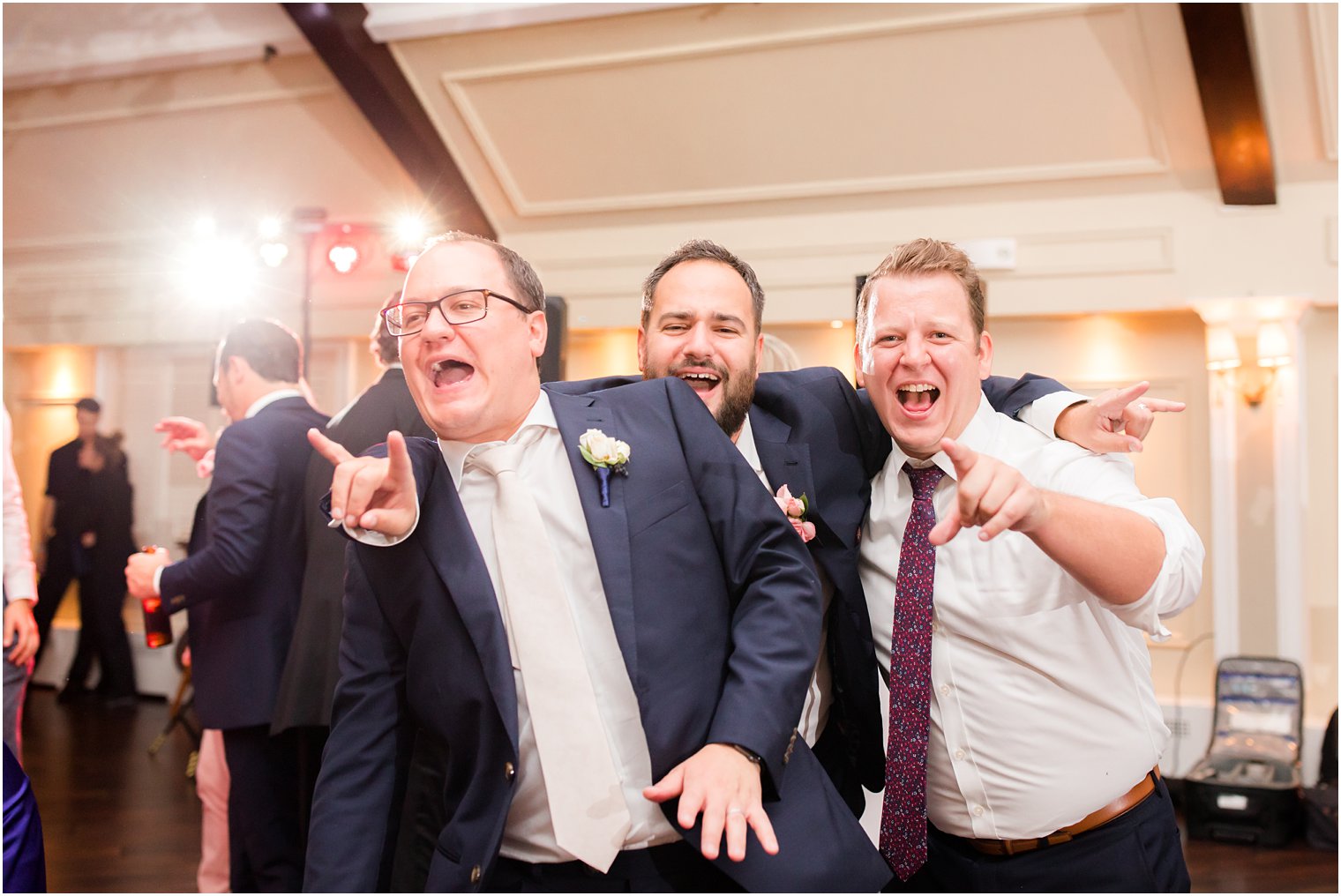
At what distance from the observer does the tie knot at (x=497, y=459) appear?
1.48 metres

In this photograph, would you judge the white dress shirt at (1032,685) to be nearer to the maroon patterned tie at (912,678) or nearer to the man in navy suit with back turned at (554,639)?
the maroon patterned tie at (912,678)

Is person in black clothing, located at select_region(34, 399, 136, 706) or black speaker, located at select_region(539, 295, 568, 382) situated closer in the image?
black speaker, located at select_region(539, 295, 568, 382)

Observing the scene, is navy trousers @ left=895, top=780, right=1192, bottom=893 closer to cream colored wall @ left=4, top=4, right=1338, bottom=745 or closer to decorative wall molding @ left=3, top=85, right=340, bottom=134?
cream colored wall @ left=4, top=4, right=1338, bottom=745

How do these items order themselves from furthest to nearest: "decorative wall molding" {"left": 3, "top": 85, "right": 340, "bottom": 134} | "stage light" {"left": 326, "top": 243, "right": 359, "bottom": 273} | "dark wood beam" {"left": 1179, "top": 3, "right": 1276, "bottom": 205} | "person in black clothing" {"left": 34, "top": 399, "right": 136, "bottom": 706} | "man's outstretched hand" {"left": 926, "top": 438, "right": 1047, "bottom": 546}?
"person in black clothing" {"left": 34, "top": 399, "right": 136, "bottom": 706}, "stage light" {"left": 326, "top": 243, "right": 359, "bottom": 273}, "decorative wall molding" {"left": 3, "top": 85, "right": 340, "bottom": 134}, "dark wood beam" {"left": 1179, "top": 3, "right": 1276, "bottom": 205}, "man's outstretched hand" {"left": 926, "top": 438, "right": 1047, "bottom": 546}

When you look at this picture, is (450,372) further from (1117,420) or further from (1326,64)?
(1326,64)

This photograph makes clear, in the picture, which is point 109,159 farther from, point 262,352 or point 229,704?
point 229,704

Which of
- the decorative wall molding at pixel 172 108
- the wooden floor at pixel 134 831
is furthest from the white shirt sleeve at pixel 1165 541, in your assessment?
the decorative wall molding at pixel 172 108

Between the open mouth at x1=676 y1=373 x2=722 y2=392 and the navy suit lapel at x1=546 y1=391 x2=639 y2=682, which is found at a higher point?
the open mouth at x1=676 y1=373 x2=722 y2=392

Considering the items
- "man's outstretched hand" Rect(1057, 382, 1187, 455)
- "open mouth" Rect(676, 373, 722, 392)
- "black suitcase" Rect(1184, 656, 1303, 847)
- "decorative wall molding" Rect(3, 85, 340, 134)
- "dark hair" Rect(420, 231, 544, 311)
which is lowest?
"black suitcase" Rect(1184, 656, 1303, 847)

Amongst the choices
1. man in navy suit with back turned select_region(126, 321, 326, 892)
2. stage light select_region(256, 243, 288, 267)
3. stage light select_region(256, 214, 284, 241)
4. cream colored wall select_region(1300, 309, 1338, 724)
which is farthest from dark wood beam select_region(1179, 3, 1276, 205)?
stage light select_region(256, 214, 284, 241)

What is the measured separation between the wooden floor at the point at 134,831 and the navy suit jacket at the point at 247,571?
1269 millimetres

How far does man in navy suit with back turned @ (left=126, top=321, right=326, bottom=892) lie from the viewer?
9.82 feet

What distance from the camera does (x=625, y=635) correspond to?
1415 mm

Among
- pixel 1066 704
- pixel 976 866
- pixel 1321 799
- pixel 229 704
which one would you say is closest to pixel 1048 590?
pixel 1066 704
